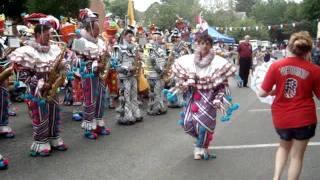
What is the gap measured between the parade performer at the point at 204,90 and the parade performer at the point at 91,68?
69.5 inches

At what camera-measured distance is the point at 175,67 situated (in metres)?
6.62

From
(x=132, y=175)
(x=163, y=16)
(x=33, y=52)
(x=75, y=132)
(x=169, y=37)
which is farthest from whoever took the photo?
(x=163, y=16)

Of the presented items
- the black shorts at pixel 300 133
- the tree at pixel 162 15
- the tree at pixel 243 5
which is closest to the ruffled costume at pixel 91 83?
the black shorts at pixel 300 133

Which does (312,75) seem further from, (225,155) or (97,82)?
(97,82)

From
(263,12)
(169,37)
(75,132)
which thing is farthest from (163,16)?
(75,132)

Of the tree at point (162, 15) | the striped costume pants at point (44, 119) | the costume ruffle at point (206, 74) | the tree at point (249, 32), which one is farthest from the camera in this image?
the tree at point (249, 32)

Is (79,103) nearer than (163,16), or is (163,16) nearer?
(79,103)

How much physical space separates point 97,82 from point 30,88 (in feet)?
4.91

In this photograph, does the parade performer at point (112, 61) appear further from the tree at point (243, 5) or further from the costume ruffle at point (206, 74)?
the tree at point (243, 5)

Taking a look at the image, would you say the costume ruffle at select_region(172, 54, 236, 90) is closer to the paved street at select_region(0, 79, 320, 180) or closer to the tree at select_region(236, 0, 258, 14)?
the paved street at select_region(0, 79, 320, 180)

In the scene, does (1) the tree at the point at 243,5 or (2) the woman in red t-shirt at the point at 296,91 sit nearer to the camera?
(2) the woman in red t-shirt at the point at 296,91

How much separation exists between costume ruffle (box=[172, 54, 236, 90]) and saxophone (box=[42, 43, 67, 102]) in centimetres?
172

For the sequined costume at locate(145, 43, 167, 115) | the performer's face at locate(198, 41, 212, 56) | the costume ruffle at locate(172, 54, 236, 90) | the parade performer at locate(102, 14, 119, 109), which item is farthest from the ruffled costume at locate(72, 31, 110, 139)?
the sequined costume at locate(145, 43, 167, 115)

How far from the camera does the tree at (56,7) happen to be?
19547 millimetres
